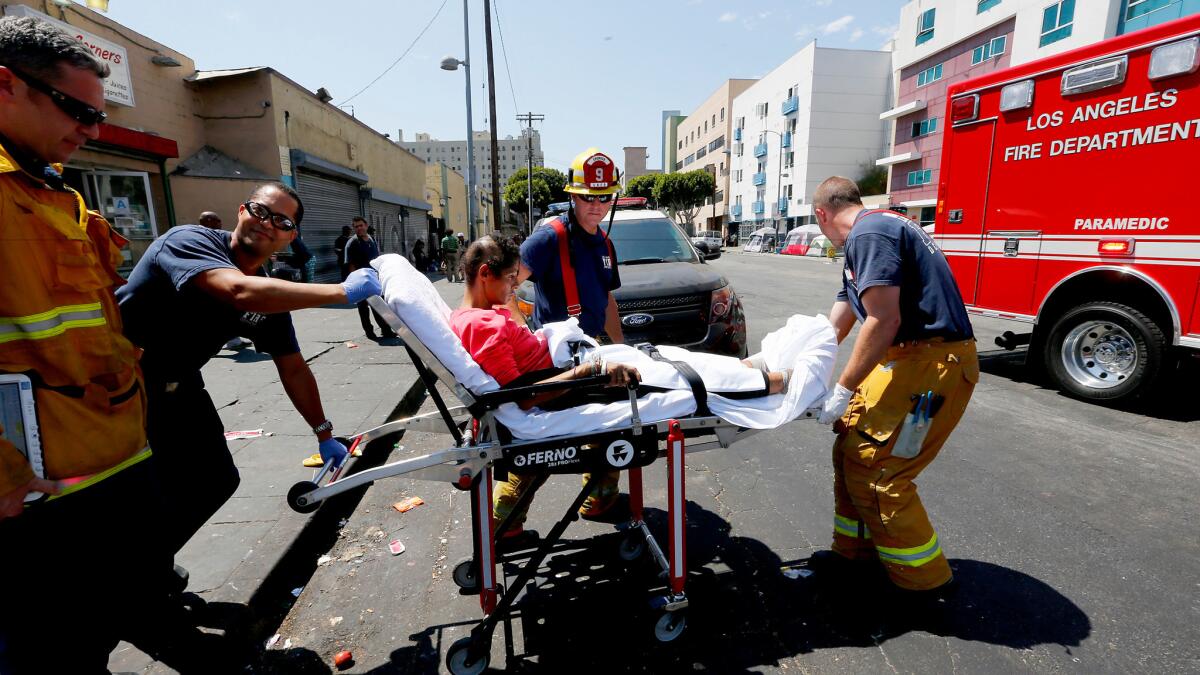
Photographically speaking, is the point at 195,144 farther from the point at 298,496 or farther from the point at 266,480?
the point at 298,496

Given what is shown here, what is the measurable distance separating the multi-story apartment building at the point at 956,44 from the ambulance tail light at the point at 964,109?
24.5 m

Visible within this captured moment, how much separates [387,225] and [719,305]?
20.4m

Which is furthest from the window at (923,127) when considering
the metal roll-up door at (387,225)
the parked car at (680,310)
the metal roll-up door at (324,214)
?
the parked car at (680,310)

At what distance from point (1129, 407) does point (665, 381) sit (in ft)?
17.9

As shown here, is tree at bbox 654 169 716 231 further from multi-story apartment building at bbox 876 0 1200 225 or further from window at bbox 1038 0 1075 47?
window at bbox 1038 0 1075 47

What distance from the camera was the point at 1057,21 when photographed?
27797 mm

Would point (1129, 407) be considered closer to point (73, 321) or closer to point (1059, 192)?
point (1059, 192)

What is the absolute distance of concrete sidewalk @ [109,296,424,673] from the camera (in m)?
2.70

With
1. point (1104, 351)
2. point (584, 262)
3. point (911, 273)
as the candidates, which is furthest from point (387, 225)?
point (911, 273)

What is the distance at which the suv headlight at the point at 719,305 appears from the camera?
5230 millimetres

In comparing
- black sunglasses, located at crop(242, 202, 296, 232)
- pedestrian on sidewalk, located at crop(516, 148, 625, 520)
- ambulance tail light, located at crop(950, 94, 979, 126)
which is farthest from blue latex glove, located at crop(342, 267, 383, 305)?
ambulance tail light, located at crop(950, 94, 979, 126)

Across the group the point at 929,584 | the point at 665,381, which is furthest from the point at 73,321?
the point at 929,584

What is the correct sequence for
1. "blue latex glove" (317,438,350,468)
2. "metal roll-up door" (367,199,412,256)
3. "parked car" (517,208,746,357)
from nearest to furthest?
"blue latex glove" (317,438,350,468) → "parked car" (517,208,746,357) → "metal roll-up door" (367,199,412,256)

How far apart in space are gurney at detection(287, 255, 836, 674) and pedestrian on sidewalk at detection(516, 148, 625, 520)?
1.08 m
